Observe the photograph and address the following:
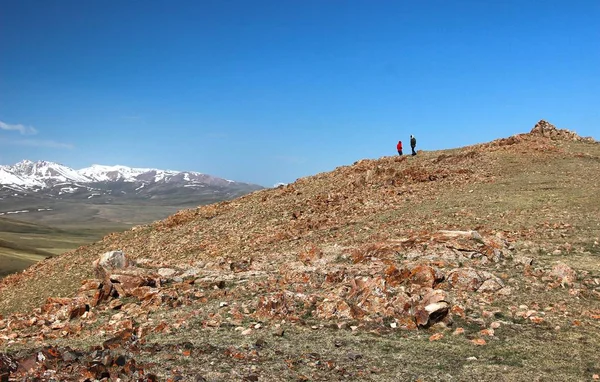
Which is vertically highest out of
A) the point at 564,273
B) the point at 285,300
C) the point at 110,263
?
the point at 564,273

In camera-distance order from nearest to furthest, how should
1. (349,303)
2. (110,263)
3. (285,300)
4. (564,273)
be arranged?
(349,303), (285,300), (564,273), (110,263)

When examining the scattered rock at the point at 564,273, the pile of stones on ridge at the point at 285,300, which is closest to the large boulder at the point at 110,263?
the pile of stones on ridge at the point at 285,300

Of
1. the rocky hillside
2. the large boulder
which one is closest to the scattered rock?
the rocky hillside

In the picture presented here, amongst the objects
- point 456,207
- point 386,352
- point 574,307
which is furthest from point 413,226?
point 386,352

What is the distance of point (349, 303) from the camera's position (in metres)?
15.3

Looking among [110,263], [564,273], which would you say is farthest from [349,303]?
[110,263]

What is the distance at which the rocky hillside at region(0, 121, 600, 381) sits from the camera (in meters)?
11.2

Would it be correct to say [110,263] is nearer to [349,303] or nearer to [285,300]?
[285,300]

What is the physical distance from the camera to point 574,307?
14547mm

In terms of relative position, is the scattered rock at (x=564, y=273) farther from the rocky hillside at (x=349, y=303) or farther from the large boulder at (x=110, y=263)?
the large boulder at (x=110, y=263)

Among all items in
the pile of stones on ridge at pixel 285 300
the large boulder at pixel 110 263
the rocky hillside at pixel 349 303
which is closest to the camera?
the rocky hillside at pixel 349 303

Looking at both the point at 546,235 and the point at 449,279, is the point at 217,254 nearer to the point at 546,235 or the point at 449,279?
the point at 449,279

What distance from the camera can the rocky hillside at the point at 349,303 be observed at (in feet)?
36.7

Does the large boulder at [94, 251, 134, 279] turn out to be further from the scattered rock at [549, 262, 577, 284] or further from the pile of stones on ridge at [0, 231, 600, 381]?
the scattered rock at [549, 262, 577, 284]
